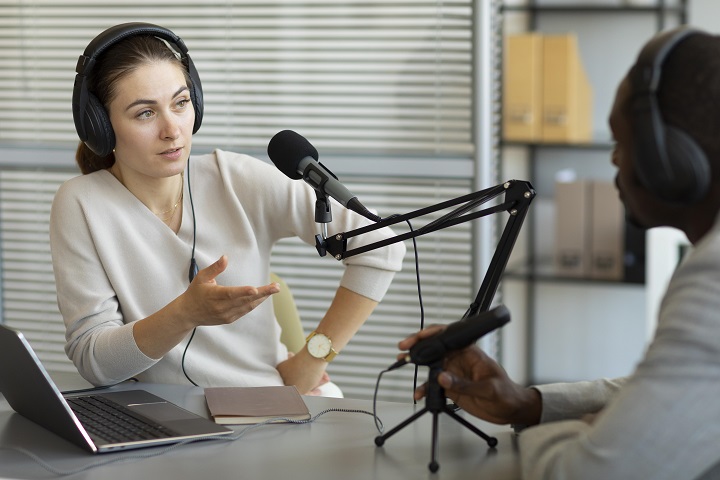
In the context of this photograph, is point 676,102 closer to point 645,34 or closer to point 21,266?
point 21,266

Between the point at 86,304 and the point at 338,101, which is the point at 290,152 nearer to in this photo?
the point at 86,304

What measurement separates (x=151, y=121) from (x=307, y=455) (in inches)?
30.8

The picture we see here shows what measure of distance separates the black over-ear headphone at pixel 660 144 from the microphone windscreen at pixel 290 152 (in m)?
0.55

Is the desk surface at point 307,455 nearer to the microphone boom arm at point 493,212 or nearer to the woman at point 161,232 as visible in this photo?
the microphone boom arm at point 493,212

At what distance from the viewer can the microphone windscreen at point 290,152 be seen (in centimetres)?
140

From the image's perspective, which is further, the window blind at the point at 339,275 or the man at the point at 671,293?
the window blind at the point at 339,275

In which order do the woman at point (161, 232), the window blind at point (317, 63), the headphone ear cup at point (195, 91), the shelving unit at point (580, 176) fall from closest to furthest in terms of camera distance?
the woman at point (161, 232)
the headphone ear cup at point (195, 91)
the window blind at point (317, 63)
the shelving unit at point (580, 176)

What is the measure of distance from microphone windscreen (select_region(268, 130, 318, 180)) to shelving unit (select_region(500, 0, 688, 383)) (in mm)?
1977

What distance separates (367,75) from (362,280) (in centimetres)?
89

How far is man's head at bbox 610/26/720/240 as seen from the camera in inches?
37.8

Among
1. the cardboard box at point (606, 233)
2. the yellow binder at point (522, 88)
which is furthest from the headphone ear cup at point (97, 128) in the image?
→ the cardboard box at point (606, 233)

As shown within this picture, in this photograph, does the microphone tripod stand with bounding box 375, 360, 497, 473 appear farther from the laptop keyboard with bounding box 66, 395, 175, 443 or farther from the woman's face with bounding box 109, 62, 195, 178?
the woman's face with bounding box 109, 62, 195, 178

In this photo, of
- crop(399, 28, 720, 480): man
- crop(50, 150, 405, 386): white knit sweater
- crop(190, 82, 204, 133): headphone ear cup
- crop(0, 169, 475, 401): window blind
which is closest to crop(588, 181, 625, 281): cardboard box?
crop(0, 169, 475, 401): window blind

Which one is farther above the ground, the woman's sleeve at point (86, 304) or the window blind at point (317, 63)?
the window blind at point (317, 63)
